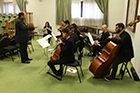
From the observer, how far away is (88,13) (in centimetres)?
838

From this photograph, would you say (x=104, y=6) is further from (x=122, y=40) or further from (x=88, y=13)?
(x=122, y=40)

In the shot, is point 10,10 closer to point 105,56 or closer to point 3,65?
point 3,65

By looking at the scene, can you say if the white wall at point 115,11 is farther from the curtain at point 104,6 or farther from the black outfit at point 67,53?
the black outfit at point 67,53

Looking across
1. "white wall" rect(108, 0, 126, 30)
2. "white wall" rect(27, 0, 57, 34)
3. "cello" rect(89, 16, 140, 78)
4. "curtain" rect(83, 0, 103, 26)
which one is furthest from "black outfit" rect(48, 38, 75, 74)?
"white wall" rect(27, 0, 57, 34)

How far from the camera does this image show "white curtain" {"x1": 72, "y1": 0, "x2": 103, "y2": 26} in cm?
826

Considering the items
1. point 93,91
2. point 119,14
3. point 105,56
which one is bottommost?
point 93,91

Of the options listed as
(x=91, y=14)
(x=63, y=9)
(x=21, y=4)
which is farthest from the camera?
(x=21, y=4)

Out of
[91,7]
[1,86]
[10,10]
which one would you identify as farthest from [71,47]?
[10,10]

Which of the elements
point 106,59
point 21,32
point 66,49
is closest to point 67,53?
point 66,49

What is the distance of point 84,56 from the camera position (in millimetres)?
5039

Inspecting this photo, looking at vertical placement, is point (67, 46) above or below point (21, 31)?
below

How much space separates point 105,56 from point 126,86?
2.61 feet

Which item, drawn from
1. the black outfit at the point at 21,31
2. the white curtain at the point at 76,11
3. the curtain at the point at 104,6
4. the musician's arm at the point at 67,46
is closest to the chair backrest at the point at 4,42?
the black outfit at the point at 21,31

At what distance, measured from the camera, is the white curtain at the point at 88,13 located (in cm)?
826
